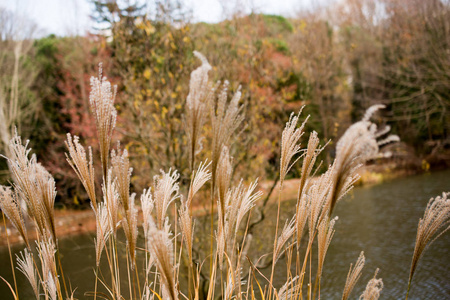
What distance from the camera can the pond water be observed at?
5332mm

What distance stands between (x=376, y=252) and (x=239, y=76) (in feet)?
13.2

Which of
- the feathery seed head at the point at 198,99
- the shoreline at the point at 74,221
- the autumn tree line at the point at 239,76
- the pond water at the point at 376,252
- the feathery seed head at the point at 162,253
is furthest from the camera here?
the shoreline at the point at 74,221

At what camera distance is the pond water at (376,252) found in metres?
5.33

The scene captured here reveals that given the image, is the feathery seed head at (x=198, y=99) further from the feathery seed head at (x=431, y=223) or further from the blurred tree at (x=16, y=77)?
the blurred tree at (x=16, y=77)

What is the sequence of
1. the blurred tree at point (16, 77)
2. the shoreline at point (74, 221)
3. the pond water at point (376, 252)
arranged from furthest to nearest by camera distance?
1. the blurred tree at point (16, 77)
2. the shoreline at point (74, 221)
3. the pond water at point (376, 252)

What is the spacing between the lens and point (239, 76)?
509 centimetres

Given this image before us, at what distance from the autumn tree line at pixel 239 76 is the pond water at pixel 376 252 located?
5.25ft

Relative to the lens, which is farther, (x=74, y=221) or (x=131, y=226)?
(x=74, y=221)

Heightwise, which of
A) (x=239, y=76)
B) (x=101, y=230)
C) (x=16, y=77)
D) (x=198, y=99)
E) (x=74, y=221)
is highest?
(x=16, y=77)

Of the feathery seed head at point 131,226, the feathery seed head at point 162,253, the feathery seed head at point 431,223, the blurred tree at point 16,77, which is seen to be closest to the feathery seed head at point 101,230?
the feathery seed head at point 131,226

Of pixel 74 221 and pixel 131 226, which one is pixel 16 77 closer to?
pixel 74 221

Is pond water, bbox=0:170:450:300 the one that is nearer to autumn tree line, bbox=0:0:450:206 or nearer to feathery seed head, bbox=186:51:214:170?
autumn tree line, bbox=0:0:450:206

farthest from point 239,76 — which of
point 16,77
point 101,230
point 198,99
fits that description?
point 16,77

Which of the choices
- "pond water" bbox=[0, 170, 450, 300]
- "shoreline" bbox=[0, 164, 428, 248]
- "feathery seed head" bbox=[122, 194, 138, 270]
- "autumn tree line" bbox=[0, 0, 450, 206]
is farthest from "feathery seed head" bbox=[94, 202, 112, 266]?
"shoreline" bbox=[0, 164, 428, 248]
